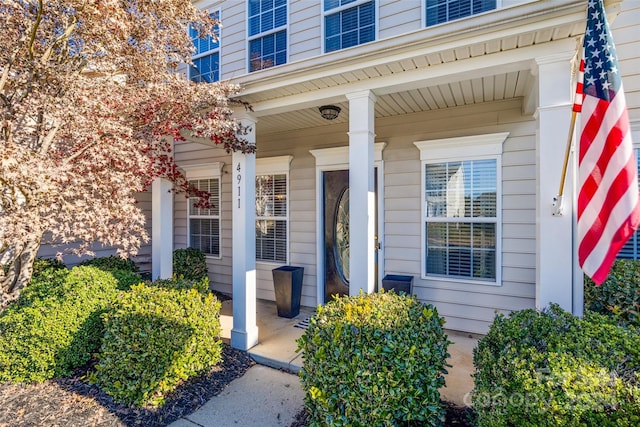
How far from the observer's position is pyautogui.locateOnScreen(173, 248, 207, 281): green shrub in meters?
6.02

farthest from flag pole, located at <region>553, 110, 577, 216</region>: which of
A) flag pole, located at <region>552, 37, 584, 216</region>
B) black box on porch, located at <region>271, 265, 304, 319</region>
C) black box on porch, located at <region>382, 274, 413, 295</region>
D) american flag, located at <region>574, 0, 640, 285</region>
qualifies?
black box on porch, located at <region>271, 265, 304, 319</region>

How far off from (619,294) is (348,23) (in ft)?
14.8

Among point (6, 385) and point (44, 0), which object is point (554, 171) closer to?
point (44, 0)

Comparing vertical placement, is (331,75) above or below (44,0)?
below

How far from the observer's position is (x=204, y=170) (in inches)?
255

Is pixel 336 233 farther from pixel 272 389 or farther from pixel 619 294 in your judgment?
pixel 619 294

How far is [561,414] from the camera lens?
1634 mm

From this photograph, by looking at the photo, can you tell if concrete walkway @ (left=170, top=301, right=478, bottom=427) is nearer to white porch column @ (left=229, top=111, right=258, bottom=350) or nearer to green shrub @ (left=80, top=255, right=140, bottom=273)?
white porch column @ (left=229, top=111, right=258, bottom=350)

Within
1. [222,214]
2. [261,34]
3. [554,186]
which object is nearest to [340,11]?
[261,34]

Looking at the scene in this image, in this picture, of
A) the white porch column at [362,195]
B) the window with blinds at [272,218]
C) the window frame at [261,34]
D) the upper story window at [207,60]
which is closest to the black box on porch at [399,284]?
the white porch column at [362,195]

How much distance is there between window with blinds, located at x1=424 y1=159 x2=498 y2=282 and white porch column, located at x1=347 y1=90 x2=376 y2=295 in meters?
1.52

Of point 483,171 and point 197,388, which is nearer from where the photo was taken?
point 197,388

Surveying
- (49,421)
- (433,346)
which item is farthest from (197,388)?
(433,346)

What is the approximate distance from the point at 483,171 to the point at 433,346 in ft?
8.64
